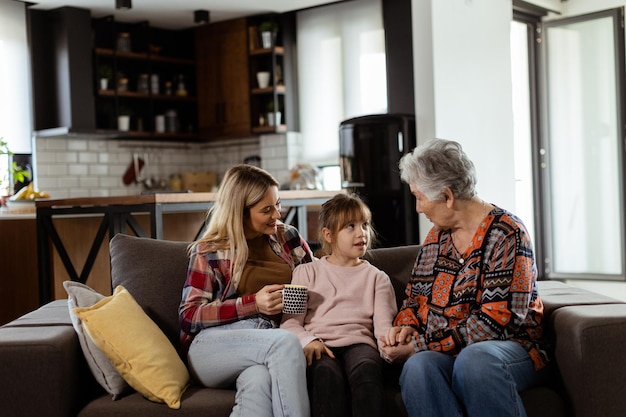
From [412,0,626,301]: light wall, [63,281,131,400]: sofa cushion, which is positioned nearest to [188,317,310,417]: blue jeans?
[63,281,131,400]: sofa cushion

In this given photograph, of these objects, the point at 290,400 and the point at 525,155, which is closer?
the point at 290,400

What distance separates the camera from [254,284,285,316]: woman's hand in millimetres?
2520

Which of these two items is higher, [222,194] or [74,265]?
[222,194]

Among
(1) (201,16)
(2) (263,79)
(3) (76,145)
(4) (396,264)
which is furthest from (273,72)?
(4) (396,264)

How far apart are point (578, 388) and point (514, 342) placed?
215 mm

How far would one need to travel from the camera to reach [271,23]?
727 centimetres

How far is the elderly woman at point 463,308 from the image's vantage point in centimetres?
226

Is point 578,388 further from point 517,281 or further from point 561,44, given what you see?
point 561,44

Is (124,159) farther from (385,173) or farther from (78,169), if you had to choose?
(385,173)

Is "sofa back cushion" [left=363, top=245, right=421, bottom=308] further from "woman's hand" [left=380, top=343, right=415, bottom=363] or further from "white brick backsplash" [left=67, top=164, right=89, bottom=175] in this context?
"white brick backsplash" [left=67, top=164, right=89, bottom=175]

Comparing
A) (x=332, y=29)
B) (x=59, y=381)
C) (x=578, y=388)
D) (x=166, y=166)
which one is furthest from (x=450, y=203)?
(x=166, y=166)

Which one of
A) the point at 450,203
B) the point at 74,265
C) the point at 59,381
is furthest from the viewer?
the point at 74,265

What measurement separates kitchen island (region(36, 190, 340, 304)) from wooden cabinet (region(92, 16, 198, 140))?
2627 millimetres

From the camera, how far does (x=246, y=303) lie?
2.58 metres
